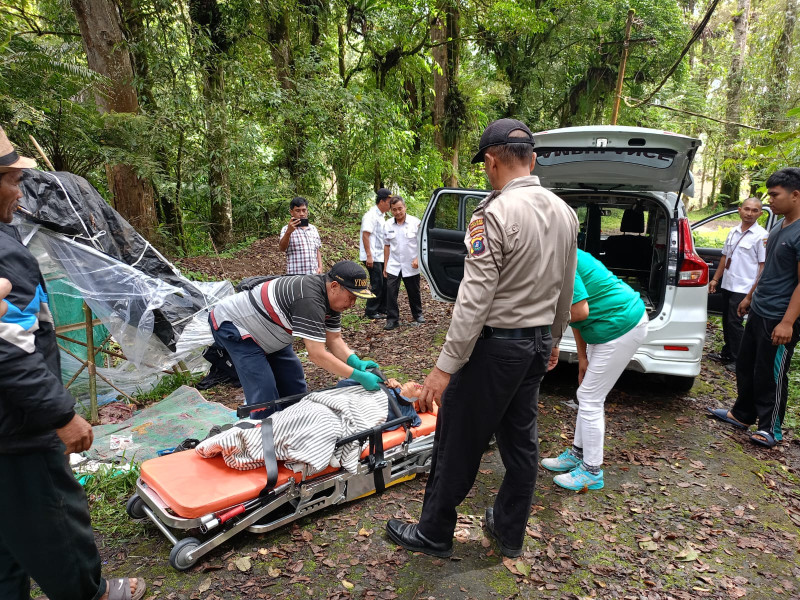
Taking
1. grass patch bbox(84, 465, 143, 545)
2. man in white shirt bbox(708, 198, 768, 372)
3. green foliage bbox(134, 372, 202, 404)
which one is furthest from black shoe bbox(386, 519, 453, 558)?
man in white shirt bbox(708, 198, 768, 372)

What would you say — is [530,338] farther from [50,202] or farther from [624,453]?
[50,202]

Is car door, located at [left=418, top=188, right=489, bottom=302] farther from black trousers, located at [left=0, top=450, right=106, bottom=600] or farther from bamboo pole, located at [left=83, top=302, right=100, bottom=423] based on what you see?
black trousers, located at [left=0, top=450, right=106, bottom=600]

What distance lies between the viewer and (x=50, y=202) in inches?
154

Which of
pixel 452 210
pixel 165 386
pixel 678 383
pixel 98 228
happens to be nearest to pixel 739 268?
pixel 678 383

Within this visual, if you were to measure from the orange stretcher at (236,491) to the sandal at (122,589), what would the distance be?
0.18m

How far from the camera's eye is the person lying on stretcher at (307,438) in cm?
276

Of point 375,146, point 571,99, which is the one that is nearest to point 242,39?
point 375,146

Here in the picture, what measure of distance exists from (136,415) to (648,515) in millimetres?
4240

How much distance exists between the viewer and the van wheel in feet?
16.2

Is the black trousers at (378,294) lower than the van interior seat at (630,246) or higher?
lower

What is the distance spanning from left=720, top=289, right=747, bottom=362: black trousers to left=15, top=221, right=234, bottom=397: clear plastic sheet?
234 inches

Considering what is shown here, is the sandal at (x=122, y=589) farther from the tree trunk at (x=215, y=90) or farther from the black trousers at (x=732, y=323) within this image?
the tree trunk at (x=215, y=90)

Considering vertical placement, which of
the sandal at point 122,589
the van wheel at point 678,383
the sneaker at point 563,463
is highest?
the van wheel at point 678,383

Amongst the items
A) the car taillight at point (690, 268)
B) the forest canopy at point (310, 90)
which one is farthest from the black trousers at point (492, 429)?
the forest canopy at point (310, 90)
